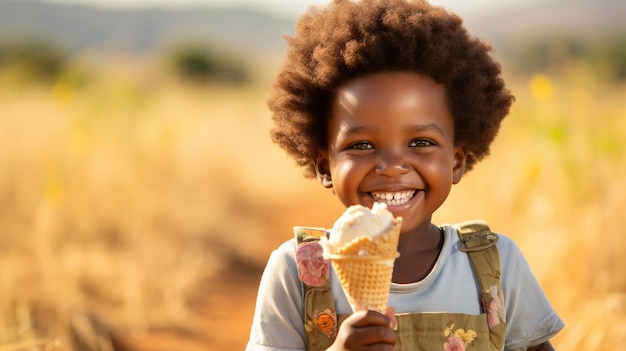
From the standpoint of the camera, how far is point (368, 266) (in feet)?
7.88

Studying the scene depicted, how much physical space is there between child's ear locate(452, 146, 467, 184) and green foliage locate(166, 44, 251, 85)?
25960mm

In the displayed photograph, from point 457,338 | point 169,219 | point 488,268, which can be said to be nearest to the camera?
point 457,338

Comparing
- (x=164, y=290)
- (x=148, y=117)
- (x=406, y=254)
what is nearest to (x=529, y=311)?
(x=406, y=254)

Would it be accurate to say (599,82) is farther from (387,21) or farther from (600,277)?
(387,21)

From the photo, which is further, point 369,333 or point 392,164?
point 392,164

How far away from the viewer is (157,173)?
7.16 metres

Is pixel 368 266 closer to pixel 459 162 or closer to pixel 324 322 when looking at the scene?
pixel 324 322

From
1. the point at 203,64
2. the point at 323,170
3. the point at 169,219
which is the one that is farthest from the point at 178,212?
the point at 203,64

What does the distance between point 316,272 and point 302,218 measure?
644cm

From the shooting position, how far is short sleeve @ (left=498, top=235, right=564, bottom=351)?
2965 mm

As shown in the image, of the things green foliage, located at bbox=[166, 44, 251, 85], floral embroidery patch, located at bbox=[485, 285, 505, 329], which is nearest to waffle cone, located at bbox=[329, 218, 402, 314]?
floral embroidery patch, located at bbox=[485, 285, 505, 329]

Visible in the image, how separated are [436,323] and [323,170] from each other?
604mm

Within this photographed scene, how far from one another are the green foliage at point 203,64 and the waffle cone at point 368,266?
26.6m

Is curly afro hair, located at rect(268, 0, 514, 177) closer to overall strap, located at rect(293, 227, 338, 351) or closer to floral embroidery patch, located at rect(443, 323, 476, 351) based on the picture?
overall strap, located at rect(293, 227, 338, 351)
